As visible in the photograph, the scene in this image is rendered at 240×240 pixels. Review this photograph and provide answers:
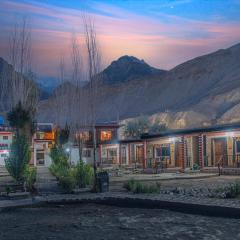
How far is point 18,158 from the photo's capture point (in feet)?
74.7

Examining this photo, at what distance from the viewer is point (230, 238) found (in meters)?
10.6

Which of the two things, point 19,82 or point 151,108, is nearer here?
point 19,82

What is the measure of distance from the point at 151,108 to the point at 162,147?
88256 millimetres

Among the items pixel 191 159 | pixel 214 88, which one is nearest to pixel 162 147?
pixel 191 159

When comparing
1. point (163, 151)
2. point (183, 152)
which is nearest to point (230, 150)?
point (183, 152)

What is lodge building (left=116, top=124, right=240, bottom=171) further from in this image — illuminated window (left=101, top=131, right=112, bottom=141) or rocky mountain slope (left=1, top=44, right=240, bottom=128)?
rocky mountain slope (left=1, top=44, right=240, bottom=128)

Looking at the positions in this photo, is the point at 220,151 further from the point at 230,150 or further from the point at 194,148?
the point at 194,148

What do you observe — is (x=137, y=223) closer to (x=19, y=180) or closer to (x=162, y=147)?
(x=19, y=180)

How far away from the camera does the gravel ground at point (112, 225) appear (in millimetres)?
11367

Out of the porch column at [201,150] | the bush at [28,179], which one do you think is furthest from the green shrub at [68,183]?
the porch column at [201,150]

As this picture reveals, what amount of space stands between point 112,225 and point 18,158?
1072 centimetres

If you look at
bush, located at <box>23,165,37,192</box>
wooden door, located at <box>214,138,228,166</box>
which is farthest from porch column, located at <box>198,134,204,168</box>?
bush, located at <box>23,165,37,192</box>

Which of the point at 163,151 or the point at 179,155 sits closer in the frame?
the point at 179,155

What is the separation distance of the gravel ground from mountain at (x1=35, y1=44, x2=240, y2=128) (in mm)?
88949
